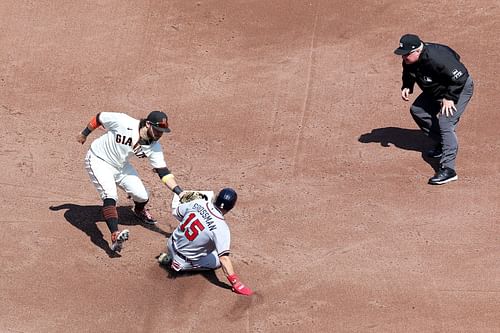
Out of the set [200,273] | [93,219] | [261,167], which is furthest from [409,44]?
[93,219]

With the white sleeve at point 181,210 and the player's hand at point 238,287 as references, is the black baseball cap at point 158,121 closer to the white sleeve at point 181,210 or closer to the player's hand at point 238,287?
the white sleeve at point 181,210

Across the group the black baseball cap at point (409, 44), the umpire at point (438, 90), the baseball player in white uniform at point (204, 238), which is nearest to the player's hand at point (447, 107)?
the umpire at point (438, 90)

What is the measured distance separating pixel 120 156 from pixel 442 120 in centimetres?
468

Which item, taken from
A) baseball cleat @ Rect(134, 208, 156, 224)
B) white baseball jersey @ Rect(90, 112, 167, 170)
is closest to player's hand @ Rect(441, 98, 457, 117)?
white baseball jersey @ Rect(90, 112, 167, 170)

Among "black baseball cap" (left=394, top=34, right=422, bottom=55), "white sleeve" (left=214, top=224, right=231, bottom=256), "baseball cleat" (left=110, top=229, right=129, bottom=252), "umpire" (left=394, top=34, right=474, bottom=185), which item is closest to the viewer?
"white sleeve" (left=214, top=224, right=231, bottom=256)

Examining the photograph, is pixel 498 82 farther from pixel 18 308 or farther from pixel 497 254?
pixel 18 308

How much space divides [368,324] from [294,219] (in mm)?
2394

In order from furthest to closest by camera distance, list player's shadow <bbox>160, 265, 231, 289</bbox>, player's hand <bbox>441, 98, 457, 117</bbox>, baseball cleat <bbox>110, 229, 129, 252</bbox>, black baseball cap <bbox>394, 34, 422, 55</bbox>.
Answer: player's hand <bbox>441, 98, 457, 117</bbox>
black baseball cap <bbox>394, 34, 422, 55</bbox>
player's shadow <bbox>160, 265, 231, 289</bbox>
baseball cleat <bbox>110, 229, 129, 252</bbox>

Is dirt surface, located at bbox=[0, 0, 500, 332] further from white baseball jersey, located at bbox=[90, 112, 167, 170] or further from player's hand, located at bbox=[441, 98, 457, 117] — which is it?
white baseball jersey, located at bbox=[90, 112, 167, 170]

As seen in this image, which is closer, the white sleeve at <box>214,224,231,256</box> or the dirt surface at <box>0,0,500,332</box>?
the white sleeve at <box>214,224,231,256</box>

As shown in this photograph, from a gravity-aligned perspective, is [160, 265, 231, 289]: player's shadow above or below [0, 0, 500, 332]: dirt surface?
below

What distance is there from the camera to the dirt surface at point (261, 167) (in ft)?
38.9

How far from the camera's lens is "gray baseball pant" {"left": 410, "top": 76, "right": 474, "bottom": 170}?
13.9 metres

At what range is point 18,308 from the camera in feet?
39.0
